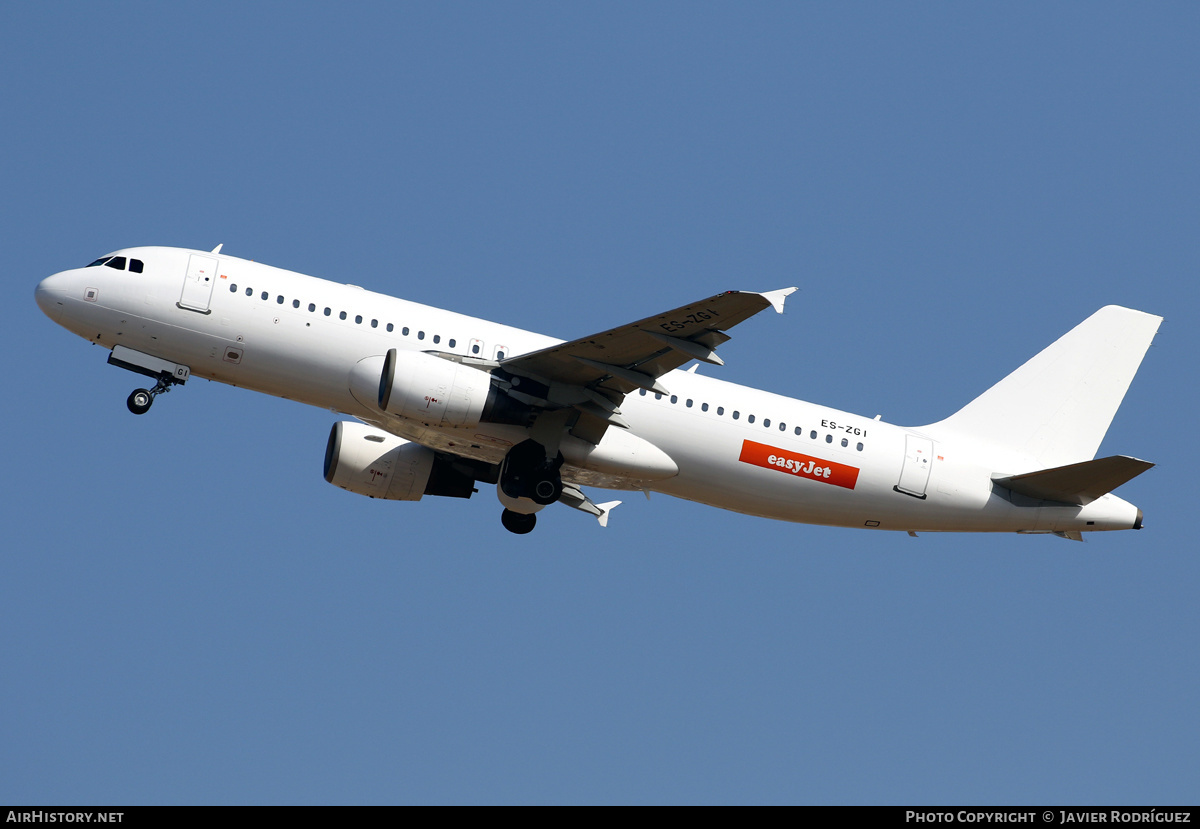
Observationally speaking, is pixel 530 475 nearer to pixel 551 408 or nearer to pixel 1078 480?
pixel 551 408

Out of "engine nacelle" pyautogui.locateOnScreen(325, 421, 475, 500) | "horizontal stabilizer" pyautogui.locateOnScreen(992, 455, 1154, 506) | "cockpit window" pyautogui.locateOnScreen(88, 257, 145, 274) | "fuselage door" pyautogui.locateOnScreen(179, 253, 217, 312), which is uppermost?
"cockpit window" pyautogui.locateOnScreen(88, 257, 145, 274)

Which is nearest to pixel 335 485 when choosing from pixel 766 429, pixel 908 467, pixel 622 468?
A: pixel 622 468

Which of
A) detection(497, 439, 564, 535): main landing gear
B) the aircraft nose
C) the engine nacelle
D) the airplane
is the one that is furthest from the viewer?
the engine nacelle

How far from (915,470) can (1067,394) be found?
238 inches

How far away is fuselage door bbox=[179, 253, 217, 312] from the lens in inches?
1180

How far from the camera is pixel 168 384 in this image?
100ft

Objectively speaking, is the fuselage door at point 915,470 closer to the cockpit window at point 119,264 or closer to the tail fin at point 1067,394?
the tail fin at point 1067,394

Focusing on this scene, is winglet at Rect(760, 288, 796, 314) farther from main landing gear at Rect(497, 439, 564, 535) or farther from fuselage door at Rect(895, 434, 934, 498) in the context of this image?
fuselage door at Rect(895, 434, 934, 498)

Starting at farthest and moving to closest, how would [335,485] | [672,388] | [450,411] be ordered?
1. [335,485]
2. [672,388]
3. [450,411]

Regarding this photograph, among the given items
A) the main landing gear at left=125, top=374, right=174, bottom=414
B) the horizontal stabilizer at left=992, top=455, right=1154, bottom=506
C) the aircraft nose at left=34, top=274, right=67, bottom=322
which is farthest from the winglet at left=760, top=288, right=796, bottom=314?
the aircraft nose at left=34, top=274, right=67, bottom=322

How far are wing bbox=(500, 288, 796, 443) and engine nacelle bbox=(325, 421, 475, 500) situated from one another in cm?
581
